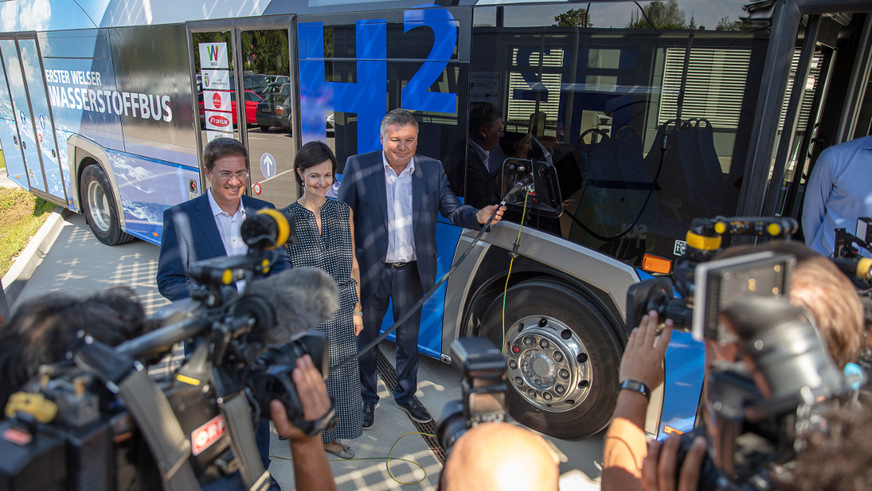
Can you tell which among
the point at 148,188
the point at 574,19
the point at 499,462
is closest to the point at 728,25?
the point at 574,19

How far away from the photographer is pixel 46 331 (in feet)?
3.75

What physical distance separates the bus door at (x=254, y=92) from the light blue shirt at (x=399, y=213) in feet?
4.65

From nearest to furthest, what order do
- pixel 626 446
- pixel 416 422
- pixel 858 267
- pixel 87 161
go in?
pixel 626 446 < pixel 858 267 < pixel 416 422 < pixel 87 161

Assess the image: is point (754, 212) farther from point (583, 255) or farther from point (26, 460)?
point (26, 460)

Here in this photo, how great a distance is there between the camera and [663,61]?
288cm

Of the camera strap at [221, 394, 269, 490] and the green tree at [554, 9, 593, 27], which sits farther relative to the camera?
the green tree at [554, 9, 593, 27]

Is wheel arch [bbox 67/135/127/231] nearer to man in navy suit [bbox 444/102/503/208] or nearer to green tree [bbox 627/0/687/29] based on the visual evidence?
man in navy suit [bbox 444/102/503/208]

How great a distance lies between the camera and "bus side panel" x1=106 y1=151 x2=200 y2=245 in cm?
560

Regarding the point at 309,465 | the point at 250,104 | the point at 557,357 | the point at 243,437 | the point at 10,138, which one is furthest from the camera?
the point at 10,138

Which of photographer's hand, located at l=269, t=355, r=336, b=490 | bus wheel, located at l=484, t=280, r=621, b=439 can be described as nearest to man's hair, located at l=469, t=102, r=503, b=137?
bus wheel, located at l=484, t=280, r=621, b=439

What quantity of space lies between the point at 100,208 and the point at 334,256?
19.4ft

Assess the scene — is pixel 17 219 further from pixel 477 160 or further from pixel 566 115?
pixel 566 115

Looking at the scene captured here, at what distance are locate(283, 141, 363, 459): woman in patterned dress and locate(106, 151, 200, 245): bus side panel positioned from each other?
2.74m

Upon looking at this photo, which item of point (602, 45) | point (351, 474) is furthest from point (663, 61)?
point (351, 474)
